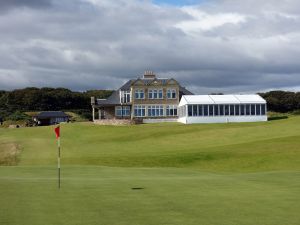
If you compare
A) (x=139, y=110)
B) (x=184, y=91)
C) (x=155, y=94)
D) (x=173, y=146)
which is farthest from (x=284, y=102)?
(x=173, y=146)

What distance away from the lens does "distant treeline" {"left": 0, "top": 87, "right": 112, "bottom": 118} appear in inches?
6747

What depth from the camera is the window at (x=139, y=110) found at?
92250mm

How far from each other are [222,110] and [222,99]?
6.73 feet

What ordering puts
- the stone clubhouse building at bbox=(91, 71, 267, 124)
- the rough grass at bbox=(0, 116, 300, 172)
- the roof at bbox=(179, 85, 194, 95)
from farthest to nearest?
the roof at bbox=(179, 85, 194, 95)
the stone clubhouse building at bbox=(91, 71, 267, 124)
the rough grass at bbox=(0, 116, 300, 172)

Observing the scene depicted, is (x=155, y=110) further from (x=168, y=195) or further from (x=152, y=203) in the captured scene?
(x=152, y=203)

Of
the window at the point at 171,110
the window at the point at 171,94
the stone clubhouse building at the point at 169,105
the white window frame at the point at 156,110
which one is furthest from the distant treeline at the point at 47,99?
the window at the point at 171,110

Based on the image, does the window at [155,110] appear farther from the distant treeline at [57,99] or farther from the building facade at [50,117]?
the distant treeline at [57,99]

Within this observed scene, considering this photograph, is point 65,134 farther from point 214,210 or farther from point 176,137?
point 214,210

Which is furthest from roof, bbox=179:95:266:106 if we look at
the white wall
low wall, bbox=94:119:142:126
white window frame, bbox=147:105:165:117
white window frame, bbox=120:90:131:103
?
white window frame, bbox=120:90:131:103

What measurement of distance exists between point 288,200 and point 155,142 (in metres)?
43.7

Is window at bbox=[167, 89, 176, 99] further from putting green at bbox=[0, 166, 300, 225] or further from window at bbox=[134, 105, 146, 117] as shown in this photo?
putting green at bbox=[0, 166, 300, 225]

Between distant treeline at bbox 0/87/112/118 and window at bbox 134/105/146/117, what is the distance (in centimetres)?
7793

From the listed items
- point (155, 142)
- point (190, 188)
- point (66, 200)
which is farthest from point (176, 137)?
point (66, 200)

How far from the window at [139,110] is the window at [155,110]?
3.42 ft
